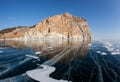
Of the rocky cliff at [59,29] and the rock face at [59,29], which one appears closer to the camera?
the rocky cliff at [59,29]

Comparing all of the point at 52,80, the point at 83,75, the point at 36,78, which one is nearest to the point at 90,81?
the point at 83,75

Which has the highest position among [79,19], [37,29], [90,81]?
[79,19]

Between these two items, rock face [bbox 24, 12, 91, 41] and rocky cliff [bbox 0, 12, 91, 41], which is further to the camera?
rock face [bbox 24, 12, 91, 41]

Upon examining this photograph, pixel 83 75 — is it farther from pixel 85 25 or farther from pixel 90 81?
pixel 85 25

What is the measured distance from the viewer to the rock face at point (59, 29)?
417 ft

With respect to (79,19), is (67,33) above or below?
below

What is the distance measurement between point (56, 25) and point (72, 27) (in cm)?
1216

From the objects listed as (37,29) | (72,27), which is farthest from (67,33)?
(37,29)

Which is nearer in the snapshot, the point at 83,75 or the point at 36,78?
the point at 36,78

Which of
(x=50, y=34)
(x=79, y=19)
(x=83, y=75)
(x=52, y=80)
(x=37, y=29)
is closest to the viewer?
(x=52, y=80)

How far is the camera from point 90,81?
45.4ft

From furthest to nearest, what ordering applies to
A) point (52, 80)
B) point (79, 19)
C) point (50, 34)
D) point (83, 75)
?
point (79, 19), point (50, 34), point (83, 75), point (52, 80)

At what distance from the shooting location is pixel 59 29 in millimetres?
129000

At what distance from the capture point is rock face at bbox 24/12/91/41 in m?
127
